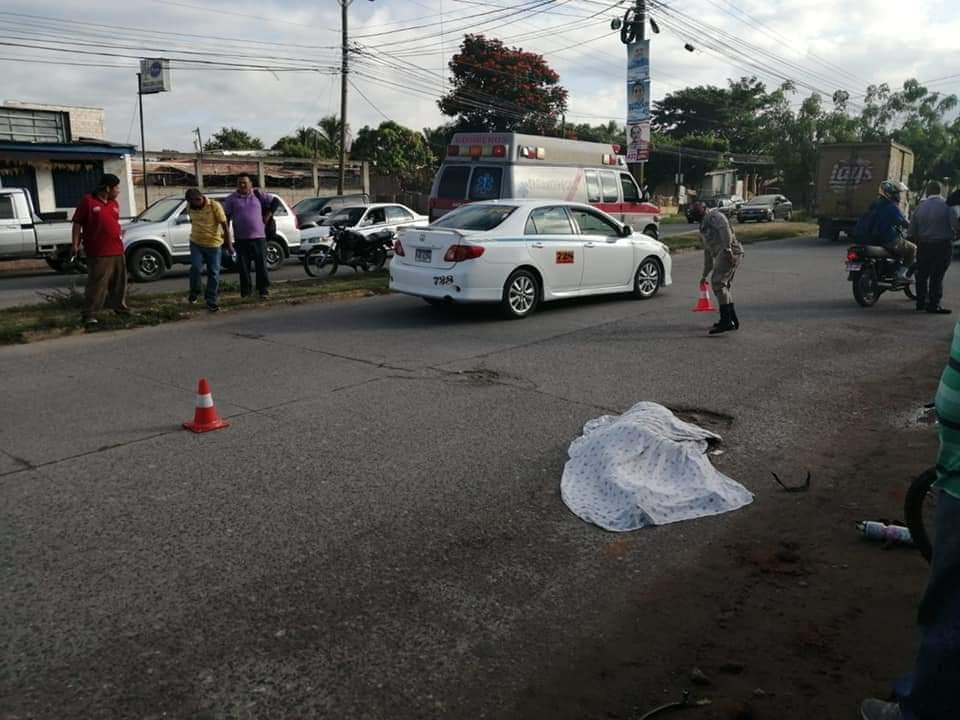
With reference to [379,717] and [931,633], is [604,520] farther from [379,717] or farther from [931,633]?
[931,633]

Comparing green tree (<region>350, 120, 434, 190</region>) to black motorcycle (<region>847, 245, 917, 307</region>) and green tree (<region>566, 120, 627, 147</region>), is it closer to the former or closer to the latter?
green tree (<region>566, 120, 627, 147</region>)

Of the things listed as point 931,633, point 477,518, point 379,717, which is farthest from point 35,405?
→ point 931,633

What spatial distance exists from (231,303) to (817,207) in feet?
69.8

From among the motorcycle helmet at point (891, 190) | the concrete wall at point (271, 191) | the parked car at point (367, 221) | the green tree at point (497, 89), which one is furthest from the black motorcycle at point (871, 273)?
the green tree at point (497, 89)

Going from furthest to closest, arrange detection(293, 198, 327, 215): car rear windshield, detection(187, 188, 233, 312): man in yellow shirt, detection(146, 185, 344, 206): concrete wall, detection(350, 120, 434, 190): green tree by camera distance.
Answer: detection(350, 120, 434, 190): green tree
detection(146, 185, 344, 206): concrete wall
detection(293, 198, 327, 215): car rear windshield
detection(187, 188, 233, 312): man in yellow shirt

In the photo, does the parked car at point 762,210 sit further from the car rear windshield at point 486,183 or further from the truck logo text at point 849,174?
the car rear windshield at point 486,183

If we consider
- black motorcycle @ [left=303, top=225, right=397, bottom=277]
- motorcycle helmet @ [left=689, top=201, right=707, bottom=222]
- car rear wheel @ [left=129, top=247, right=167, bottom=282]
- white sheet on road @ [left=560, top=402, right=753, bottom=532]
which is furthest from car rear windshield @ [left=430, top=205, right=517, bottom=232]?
car rear wheel @ [left=129, top=247, right=167, bottom=282]

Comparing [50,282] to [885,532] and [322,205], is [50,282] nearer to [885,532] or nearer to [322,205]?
[322,205]

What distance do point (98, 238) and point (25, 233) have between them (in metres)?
9.38

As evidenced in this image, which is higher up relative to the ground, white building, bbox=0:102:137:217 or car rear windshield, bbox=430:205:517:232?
white building, bbox=0:102:137:217

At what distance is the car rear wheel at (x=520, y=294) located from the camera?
10.9m

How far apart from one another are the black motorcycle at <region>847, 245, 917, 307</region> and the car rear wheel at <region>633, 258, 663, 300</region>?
2.81m

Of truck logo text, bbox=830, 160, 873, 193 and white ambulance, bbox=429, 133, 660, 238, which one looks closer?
white ambulance, bbox=429, 133, 660, 238

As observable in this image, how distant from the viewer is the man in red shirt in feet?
34.2
